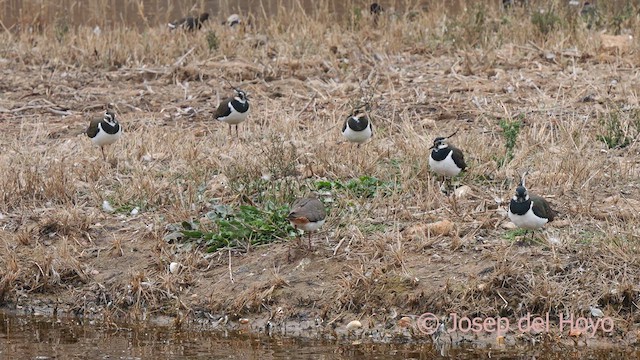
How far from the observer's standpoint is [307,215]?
8188 mm

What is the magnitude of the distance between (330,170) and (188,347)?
2507mm

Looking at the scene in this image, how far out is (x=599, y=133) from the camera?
10688mm

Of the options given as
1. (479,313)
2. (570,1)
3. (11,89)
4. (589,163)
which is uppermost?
(570,1)

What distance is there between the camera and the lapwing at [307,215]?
26.7 ft

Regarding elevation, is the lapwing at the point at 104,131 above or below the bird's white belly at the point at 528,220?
above

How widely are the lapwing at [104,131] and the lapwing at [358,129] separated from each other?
2.11 meters

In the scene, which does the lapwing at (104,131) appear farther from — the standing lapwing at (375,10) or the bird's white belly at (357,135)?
the standing lapwing at (375,10)

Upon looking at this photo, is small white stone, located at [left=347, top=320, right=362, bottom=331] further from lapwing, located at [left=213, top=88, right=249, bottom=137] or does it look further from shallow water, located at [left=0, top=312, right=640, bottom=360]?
lapwing, located at [left=213, top=88, right=249, bottom=137]

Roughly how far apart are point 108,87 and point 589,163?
596 centimetres

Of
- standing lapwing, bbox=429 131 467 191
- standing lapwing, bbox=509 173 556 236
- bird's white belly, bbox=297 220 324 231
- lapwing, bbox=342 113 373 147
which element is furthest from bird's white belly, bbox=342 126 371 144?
standing lapwing, bbox=509 173 556 236

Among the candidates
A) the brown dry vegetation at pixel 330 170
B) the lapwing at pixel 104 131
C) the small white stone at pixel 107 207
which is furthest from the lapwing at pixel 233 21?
the small white stone at pixel 107 207

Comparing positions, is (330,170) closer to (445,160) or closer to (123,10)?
(445,160)

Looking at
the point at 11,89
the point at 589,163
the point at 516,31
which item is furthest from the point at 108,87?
the point at 589,163

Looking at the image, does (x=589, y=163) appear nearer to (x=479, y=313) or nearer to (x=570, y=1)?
(x=479, y=313)
